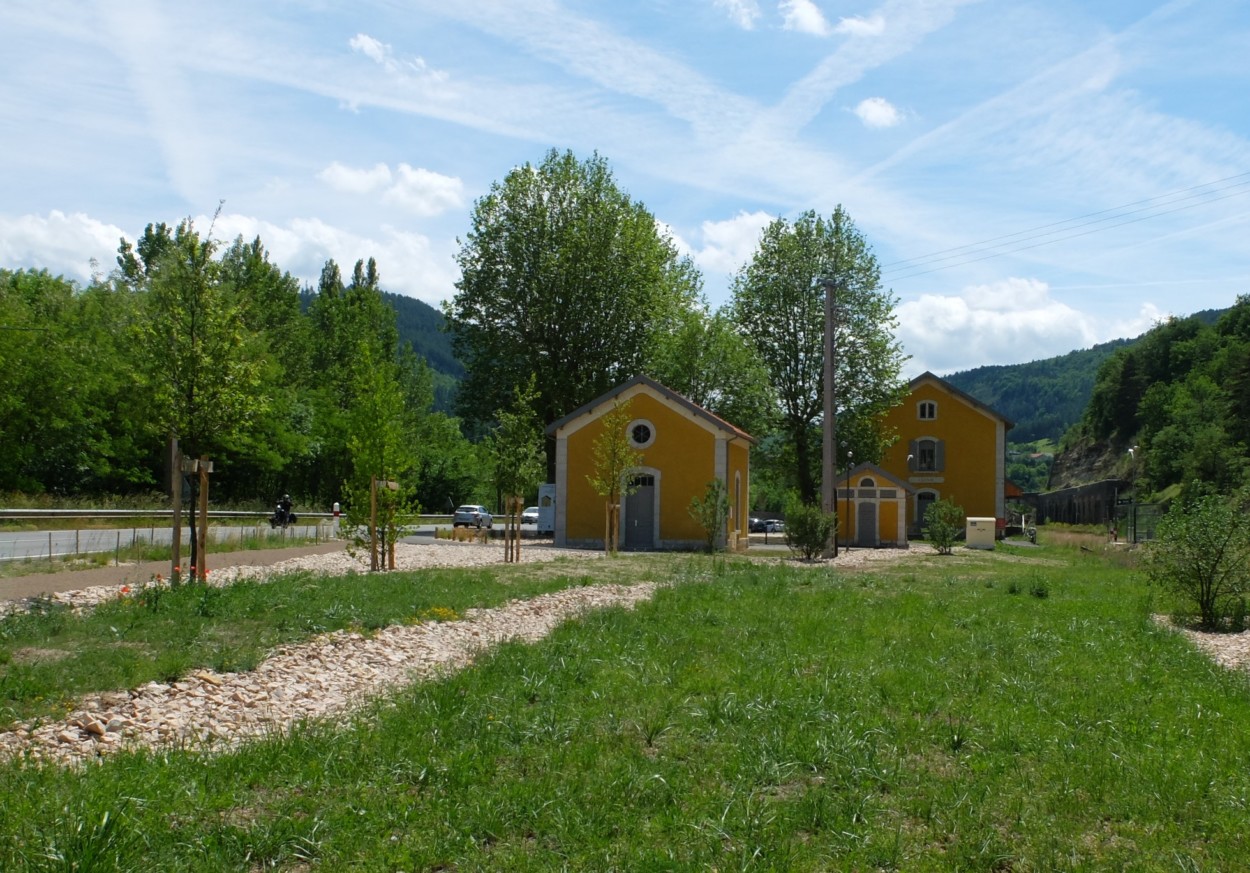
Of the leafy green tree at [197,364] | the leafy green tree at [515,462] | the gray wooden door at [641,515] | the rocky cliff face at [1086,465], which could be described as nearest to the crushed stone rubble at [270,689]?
the leafy green tree at [197,364]

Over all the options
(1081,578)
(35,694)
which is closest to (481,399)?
(1081,578)

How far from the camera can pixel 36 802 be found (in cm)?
545

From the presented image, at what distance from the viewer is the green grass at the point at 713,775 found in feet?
16.9

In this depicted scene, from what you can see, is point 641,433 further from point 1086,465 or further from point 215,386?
point 1086,465

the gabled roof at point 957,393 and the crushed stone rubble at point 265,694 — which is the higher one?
the gabled roof at point 957,393

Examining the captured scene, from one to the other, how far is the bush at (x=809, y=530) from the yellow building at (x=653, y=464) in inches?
139

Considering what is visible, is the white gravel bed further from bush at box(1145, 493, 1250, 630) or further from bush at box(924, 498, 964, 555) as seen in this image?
bush at box(924, 498, 964, 555)

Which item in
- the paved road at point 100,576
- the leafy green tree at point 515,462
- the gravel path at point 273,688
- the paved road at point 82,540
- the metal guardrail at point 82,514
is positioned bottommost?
the gravel path at point 273,688

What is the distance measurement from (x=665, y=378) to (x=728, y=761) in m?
41.8

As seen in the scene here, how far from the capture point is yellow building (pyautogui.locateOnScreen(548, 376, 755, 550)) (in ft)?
114

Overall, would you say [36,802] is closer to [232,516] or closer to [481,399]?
[232,516]

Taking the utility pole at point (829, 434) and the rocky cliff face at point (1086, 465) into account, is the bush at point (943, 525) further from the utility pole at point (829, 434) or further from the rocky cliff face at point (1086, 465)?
the rocky cliff face at point (1086, 465)

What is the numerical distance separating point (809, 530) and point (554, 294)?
17.9 metres

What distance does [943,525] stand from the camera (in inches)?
1459
